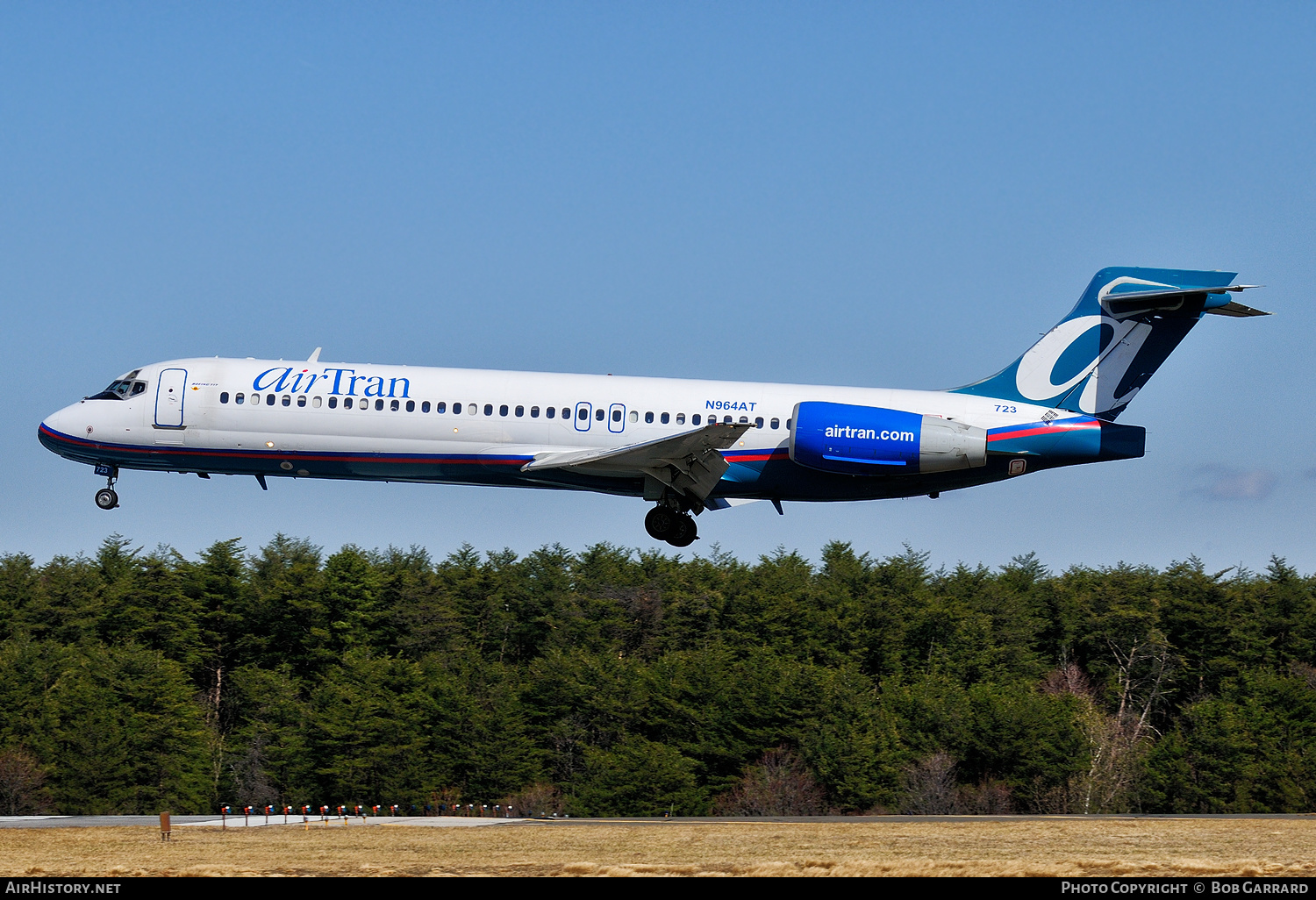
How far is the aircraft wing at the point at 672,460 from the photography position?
28375 mm

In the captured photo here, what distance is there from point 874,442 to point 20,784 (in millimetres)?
54222

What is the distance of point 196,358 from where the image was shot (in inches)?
1259

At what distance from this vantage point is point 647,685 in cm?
7662

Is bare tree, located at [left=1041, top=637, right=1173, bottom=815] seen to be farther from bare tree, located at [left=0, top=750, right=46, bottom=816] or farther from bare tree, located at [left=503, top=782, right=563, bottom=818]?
bare tree, located at [left=0, top=750, right=46, bottom=816]

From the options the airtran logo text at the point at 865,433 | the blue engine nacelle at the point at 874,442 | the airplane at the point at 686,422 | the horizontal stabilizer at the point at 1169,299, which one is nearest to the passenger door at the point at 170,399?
the airplane at the point at 686,422

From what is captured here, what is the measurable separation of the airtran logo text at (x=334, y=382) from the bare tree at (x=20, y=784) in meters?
→ 44.3

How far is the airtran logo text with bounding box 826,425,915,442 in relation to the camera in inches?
1151

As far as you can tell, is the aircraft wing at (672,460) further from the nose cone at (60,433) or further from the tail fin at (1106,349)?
the nose cone at (60,433)

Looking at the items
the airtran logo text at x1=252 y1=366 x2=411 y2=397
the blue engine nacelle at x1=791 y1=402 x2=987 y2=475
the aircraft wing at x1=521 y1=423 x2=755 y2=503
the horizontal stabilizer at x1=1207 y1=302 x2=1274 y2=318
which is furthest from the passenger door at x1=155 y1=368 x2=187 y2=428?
the horizontal stabilizer at x1=1207 y1=302 x2=1274 y2=318

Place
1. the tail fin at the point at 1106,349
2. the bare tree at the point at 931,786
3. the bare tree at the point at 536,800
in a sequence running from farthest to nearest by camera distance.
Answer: the bare tree at the point at 536,800, the bare tree at the point at 931,786, the tail fin at the point at 1106,349

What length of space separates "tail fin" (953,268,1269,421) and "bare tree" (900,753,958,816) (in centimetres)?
3750
